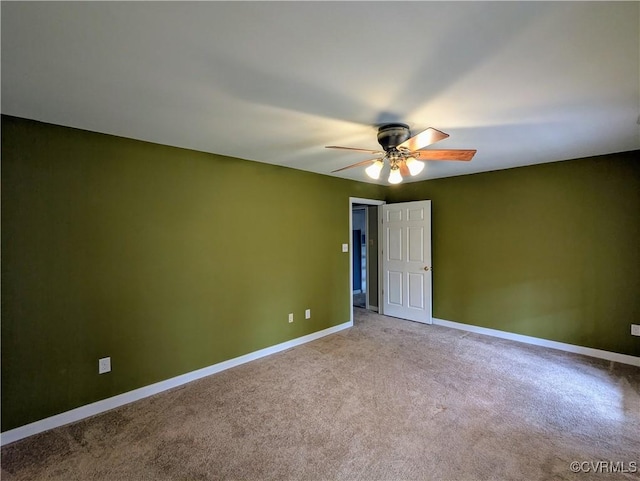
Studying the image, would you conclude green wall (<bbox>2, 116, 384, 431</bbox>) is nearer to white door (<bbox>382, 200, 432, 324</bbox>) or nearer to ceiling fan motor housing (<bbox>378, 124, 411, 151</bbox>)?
ceiling fan motor housing (<bbox>378, 124, 411, 151</bbox>)

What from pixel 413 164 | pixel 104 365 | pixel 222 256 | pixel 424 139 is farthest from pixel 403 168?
pixel 104 365

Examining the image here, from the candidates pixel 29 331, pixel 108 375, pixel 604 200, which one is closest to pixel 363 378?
pixel 108 375

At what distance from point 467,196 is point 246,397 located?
3.96 metres

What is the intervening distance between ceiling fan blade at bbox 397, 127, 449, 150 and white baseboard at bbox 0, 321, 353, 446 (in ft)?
9.20

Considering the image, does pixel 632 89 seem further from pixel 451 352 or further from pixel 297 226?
pixel 297 226

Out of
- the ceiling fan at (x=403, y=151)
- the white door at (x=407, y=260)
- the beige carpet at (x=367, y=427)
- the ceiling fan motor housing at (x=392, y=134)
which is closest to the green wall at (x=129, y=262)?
the beige carpet at (x=367, y=427)

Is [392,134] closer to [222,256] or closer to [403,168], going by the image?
[403,168]

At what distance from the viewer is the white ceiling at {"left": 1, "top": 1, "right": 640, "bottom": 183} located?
4.15 ft

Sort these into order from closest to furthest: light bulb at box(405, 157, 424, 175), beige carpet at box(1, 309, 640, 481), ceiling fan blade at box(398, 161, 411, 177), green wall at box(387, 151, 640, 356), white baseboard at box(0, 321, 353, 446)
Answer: beige carpet at box(1, 309, 640, 481) < white baseboard at box(0, 321, 353, 446) < light bulb at box(405, 157, 424, 175) < ceiling fan blade at box(398, 161, 411, 177) < green wall at box(387, 151, 640, 356)

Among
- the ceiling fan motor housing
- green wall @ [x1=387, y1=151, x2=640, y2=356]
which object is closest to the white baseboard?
the ceiling fan motor housing

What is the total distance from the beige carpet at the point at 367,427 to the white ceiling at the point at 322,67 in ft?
7.64

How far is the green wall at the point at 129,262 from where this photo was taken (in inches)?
89.8

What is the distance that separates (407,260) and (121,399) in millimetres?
4124

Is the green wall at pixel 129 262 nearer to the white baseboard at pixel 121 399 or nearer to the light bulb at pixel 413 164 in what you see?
the white baseboard at pixel 121 399
